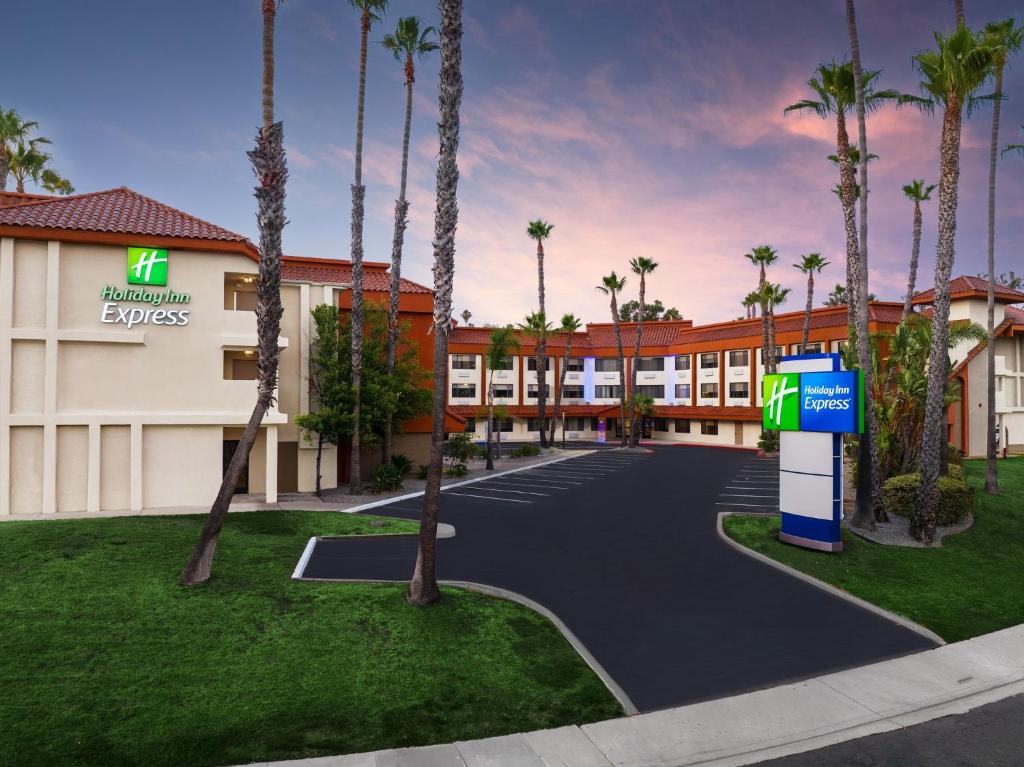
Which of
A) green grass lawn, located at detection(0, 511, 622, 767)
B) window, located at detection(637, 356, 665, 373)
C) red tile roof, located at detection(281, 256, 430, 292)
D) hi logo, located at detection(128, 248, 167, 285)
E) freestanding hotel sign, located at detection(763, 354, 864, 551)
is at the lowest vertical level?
green grass lawn, located at detection(0, 511, 622, 767)

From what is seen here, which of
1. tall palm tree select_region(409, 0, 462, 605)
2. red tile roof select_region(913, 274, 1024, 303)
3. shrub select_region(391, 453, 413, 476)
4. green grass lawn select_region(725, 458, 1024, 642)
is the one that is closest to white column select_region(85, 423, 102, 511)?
shrub select_region(391, 453, 413, 476)

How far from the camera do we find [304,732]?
7535mm

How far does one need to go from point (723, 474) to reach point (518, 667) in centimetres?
2859

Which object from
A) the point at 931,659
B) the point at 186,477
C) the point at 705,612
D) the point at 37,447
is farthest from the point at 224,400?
the point at 931,659

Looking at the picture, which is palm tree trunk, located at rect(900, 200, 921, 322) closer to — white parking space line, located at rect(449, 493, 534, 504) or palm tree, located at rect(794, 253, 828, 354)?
palm tree, located at rect(794, 253, 828, 354)

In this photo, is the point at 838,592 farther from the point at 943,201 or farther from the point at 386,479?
the point at 386,479

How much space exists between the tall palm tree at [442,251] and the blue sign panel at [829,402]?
1119 centimetres

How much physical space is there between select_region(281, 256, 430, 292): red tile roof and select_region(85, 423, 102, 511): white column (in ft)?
36.1

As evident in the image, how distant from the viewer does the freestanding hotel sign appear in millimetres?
15828

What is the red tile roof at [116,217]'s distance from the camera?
20.9m

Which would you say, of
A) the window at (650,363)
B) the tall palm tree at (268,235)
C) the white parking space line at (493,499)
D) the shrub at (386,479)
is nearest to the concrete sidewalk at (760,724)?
the tall palm tree at (268,235)

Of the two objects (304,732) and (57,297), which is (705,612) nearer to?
(304,732)

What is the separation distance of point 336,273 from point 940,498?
2873cm

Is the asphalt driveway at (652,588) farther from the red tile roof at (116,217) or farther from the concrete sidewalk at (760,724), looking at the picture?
the red tile roof at (116,217)
